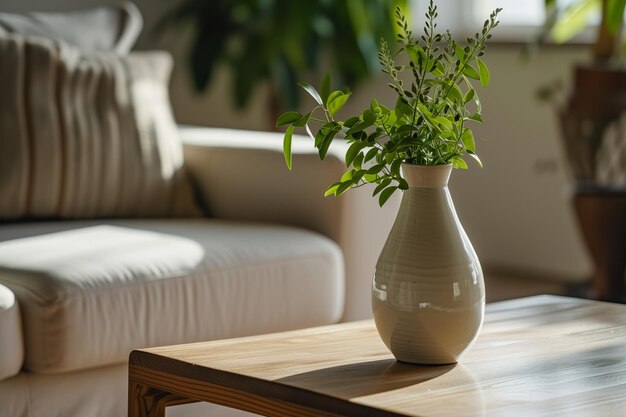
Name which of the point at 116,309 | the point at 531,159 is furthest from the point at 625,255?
the point at 116,309

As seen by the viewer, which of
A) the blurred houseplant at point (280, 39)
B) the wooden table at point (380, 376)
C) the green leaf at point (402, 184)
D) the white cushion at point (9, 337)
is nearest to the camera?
the wooden table at point (380, 376)

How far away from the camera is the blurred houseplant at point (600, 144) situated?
3.33 metres

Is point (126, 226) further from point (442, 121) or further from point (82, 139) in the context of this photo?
point (442, 121)

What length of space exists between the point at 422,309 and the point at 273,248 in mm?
849

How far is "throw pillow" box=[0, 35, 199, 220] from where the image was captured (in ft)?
7.33

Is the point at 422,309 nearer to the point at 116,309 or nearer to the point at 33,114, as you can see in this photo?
the point at 116,309

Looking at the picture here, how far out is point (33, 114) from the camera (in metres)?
2.26

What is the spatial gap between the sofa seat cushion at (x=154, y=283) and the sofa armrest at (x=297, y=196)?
0.06 meters

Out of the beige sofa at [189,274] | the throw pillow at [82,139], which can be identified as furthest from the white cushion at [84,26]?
the beige sofa at [189,274]

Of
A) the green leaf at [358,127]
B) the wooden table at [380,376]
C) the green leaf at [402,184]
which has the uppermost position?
the green leaf at [358,127]

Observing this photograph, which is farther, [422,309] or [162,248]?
[162,248]

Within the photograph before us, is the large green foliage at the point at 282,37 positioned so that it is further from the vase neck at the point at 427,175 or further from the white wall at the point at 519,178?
the vase neck at the point at 427,175

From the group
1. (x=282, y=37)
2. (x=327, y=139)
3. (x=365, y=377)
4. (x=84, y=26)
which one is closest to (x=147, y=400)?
(x=365, y=377)

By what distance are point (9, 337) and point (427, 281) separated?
29.0 inches
